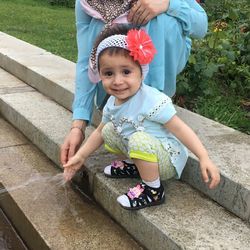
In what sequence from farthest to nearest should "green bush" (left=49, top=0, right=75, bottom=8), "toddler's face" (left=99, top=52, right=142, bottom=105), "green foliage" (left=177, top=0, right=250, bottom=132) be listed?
1. "green bush" (left=49, top=0, right=75, bottom=8)
2. "green foliage" (left=177, top=0, right=250, bottom=132)
3. "toddler's face" (left=99, top=52, right=142, bottom=105)

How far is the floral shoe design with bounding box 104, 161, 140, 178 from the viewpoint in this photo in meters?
2.61

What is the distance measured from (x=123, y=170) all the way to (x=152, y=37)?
2.33ft

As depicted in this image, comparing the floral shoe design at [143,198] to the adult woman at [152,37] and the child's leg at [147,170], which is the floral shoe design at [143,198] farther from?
the adult woman at [152,37]

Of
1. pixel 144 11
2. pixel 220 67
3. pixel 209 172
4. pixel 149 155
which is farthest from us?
pixel 220 67

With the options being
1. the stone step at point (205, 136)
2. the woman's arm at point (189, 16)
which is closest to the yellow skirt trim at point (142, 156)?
the stone step at point (205, 136)

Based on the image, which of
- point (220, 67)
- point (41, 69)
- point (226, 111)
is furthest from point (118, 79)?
point (41, 69)

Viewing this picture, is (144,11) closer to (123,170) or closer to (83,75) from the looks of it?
(83,75)

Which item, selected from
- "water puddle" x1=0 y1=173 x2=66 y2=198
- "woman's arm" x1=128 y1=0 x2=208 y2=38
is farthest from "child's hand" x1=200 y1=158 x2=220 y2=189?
"water puddle" x1=0 y1=173 x2=66 y2=198

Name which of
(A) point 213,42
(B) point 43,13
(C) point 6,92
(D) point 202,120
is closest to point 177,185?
(D) point 202,120

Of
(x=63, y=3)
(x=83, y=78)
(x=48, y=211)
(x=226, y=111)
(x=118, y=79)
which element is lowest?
(x=63, y=3)

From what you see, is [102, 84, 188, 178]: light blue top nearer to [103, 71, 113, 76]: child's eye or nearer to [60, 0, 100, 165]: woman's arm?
[103, 71, 113, 76]: child's eye

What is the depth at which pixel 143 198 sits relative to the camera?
7.66ft

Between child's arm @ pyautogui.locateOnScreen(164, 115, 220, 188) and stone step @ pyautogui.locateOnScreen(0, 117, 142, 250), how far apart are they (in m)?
0.50

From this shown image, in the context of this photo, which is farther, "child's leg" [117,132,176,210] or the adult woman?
the adult woman
